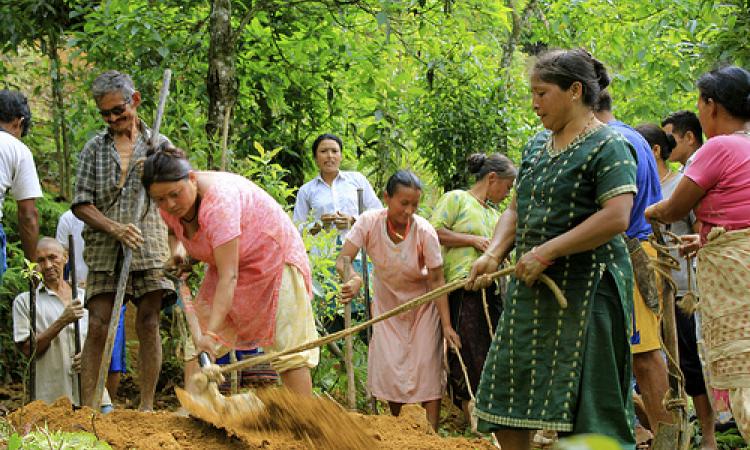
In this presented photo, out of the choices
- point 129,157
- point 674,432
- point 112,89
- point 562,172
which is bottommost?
point 674,432

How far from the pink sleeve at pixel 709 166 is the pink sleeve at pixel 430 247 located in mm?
2314

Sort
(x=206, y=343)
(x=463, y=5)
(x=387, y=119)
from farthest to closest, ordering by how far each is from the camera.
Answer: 1. (x=387, y=119)
2. (x=463, y=5)
3. (x=206, y=343)

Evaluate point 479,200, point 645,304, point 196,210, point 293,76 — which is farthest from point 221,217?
point 293,76

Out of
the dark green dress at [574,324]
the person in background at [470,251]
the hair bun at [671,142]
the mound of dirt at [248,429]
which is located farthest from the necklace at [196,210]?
the hair bun at [671,142]

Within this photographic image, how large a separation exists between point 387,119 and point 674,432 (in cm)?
549

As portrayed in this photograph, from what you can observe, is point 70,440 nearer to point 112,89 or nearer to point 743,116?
point 112,89

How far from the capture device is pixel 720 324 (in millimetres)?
4555

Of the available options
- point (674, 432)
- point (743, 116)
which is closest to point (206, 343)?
point (674, 432)

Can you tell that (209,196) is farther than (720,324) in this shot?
Yes

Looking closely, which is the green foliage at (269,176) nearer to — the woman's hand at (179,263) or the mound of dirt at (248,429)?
the woman's hand at (179,263)

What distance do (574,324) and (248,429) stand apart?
1.73 metres

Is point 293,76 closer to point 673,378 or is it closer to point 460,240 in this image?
point 460,240

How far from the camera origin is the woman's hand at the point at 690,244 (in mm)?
4789

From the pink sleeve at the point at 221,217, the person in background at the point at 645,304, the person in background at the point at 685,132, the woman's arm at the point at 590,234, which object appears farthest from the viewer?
the person in background at the point at 685,132
